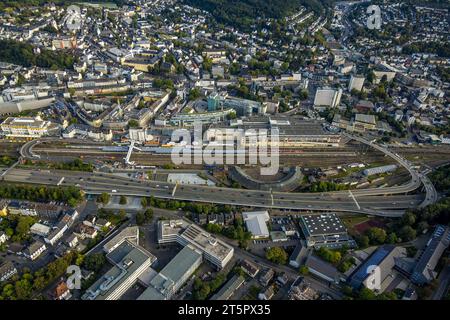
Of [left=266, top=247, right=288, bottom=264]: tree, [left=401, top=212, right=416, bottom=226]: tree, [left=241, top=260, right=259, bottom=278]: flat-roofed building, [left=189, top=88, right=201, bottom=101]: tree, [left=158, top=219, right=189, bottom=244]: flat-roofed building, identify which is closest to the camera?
[left=241, top=260, right=259, bottom=278]: flat-roofed building

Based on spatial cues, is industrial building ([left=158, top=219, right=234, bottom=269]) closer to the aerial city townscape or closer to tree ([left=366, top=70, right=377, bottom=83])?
the aerial city townscape

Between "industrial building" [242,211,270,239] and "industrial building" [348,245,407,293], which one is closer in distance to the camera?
"industrial building" [348,245,407,293]

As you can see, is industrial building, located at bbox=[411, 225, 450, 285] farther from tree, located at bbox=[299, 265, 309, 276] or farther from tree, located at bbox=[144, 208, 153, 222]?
tree, located at bbox=[144, 208, 153, 222]

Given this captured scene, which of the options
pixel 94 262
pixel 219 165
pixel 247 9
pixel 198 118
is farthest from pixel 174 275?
pixel 247 9

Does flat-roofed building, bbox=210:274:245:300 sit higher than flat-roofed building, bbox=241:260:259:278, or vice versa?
flat-roofed building, bbox=241:260:259:278

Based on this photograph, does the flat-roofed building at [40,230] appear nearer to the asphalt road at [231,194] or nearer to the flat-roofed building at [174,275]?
the asphalt road at [231,194]

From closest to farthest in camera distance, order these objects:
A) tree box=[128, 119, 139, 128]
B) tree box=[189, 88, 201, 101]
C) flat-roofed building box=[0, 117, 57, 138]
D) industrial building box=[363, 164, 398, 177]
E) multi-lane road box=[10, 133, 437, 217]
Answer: multi-lane road box=[10, 133, 437, 217], industrial building box=[363, 164, 398, 177], flat-roofed building box=[0, 117, 57, 138], tree box=[128, 119, 139, 128], tree box=[189, 88, 201, 101]

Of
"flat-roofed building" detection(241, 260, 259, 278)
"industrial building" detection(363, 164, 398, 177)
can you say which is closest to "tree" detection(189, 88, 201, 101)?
"industrial building" detection(363, 164, 398, 177)

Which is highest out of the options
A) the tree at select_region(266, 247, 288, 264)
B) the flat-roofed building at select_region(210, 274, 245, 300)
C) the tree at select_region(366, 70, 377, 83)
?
the tree at select_region(366, 70, 377, 83)

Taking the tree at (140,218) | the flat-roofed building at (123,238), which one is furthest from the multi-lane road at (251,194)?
the flat-roofed building at (123,238)
